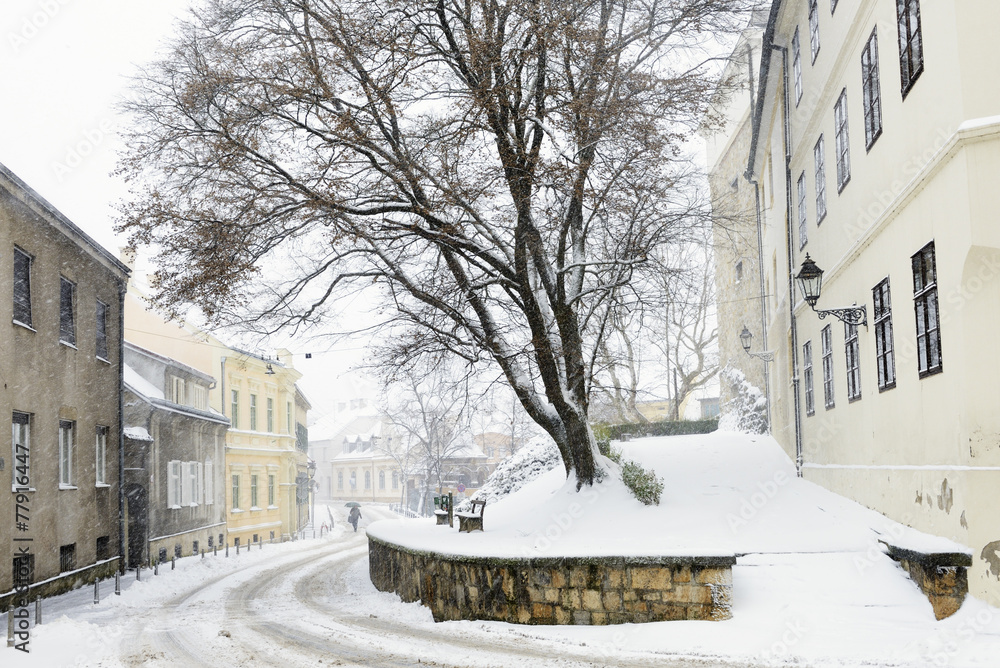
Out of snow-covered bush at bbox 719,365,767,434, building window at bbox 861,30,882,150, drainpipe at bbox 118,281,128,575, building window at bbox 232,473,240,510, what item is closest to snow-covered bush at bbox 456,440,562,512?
snow-covered bush at bbox 719,365,767,434

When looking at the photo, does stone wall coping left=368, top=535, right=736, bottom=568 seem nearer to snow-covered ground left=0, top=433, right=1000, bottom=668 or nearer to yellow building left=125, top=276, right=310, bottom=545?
snow-covered ground left=0, top=433, right=1000, bottom=668

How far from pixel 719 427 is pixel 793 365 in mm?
10206

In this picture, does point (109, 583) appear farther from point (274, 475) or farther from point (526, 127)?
point (274, 475)

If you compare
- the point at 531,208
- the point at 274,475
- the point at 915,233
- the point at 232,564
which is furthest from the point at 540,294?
the point at 274,475

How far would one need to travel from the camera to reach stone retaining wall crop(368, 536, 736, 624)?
9547 mm

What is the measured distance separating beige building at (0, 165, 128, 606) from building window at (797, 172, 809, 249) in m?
13.1

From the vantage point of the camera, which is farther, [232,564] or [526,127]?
[232,564]

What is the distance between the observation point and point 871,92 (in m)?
10.9

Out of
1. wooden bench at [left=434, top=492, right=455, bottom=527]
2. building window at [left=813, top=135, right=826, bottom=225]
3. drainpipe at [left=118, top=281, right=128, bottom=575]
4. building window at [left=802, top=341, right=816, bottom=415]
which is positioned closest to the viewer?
building window at [left=813, top=135, right=826, bottom=225]

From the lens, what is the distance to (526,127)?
14148 mm

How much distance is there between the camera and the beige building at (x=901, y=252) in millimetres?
7809

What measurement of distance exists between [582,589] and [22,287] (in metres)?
10.6

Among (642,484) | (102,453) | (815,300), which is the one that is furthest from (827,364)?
(102,453)

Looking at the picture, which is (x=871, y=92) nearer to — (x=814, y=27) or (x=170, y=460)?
(x=814, y=27)
